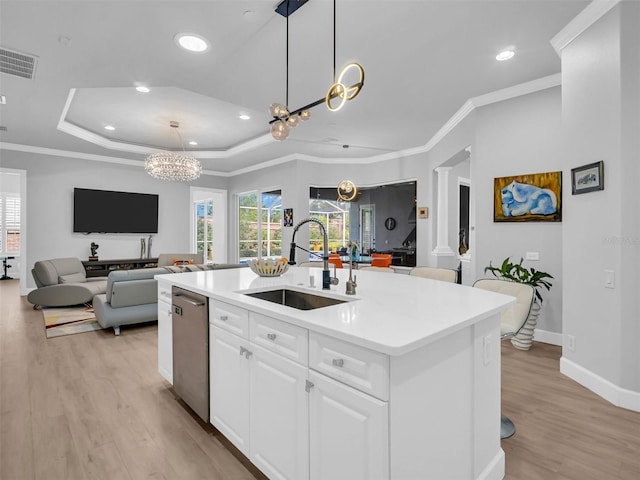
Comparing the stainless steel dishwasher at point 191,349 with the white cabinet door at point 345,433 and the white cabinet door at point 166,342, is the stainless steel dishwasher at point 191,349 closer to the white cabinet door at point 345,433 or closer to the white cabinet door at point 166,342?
the white cabinet door at point 166,342

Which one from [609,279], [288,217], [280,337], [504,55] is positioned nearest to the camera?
[280,337]

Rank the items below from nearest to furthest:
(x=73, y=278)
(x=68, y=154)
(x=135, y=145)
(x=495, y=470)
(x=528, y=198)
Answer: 1. (x=495, y=470)
2. (x=528, y=198)
3. (x=73, y=278)
4. (x=68, y=154)
5. (x=135, y=145)

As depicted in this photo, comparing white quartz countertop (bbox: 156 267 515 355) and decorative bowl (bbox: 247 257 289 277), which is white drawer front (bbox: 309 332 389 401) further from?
decorative bowl (bbox: 247 257 289 277)

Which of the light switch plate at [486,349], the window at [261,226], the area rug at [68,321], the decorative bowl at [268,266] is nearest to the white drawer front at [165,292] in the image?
the decorative bowl at [268,266]

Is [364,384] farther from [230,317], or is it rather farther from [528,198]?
[528,198]

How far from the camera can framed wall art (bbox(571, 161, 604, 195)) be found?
262 centimetres

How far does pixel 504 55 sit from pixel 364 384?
11.3 ft

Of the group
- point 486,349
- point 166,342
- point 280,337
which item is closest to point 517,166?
point 486,349

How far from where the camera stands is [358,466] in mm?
1183

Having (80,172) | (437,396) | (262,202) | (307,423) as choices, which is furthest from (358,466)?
(80,172)

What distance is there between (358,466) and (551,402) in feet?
6.92

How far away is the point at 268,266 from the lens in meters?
2.57

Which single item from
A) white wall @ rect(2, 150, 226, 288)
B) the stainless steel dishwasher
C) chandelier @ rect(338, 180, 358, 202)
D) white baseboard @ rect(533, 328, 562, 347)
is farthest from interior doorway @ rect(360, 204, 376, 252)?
the stainless steel dishwasher

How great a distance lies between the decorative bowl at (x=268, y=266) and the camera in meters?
2.57
